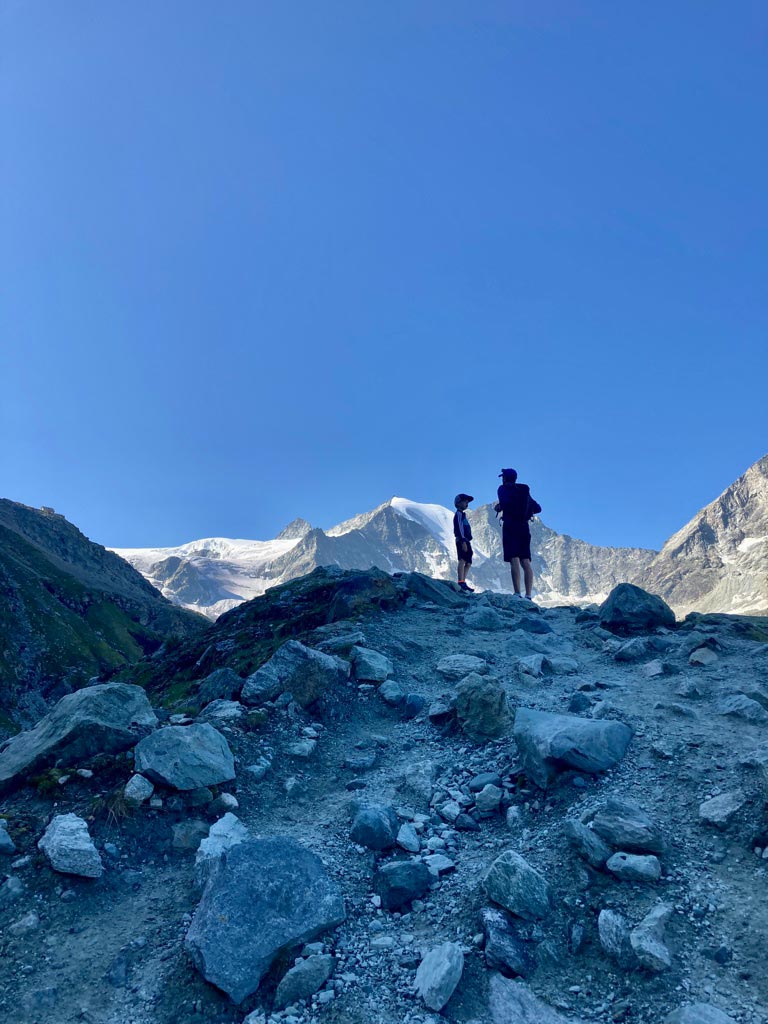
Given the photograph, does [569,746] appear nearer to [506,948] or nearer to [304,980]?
[506,948]

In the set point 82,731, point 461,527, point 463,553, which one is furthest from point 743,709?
point 463,553

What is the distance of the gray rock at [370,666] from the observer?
1300 centimetres

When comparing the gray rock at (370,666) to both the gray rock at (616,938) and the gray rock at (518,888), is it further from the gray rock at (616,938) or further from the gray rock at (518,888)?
the gray rock at (616,938)

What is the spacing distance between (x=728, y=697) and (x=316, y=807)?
729cm

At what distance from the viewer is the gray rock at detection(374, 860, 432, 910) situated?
664 centimetres

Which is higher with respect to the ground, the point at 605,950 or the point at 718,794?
the point at 718,794

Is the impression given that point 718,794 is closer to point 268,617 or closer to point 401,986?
point 401,986

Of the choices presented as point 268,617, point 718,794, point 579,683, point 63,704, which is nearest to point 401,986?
point 718,794

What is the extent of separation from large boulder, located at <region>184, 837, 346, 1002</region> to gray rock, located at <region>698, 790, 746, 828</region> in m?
4.31

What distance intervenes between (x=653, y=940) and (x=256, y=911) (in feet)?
12.5

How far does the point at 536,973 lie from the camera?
217 inches

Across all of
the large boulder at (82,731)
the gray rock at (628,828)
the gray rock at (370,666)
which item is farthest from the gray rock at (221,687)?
the gray rock at (628,828)

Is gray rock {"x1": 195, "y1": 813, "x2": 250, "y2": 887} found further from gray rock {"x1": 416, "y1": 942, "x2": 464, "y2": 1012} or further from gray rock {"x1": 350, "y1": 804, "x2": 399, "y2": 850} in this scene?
gray rock {"x1": 416, "y1": 942, "x2": 464, "y2": 1012}

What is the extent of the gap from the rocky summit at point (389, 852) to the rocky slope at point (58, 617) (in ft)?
135
